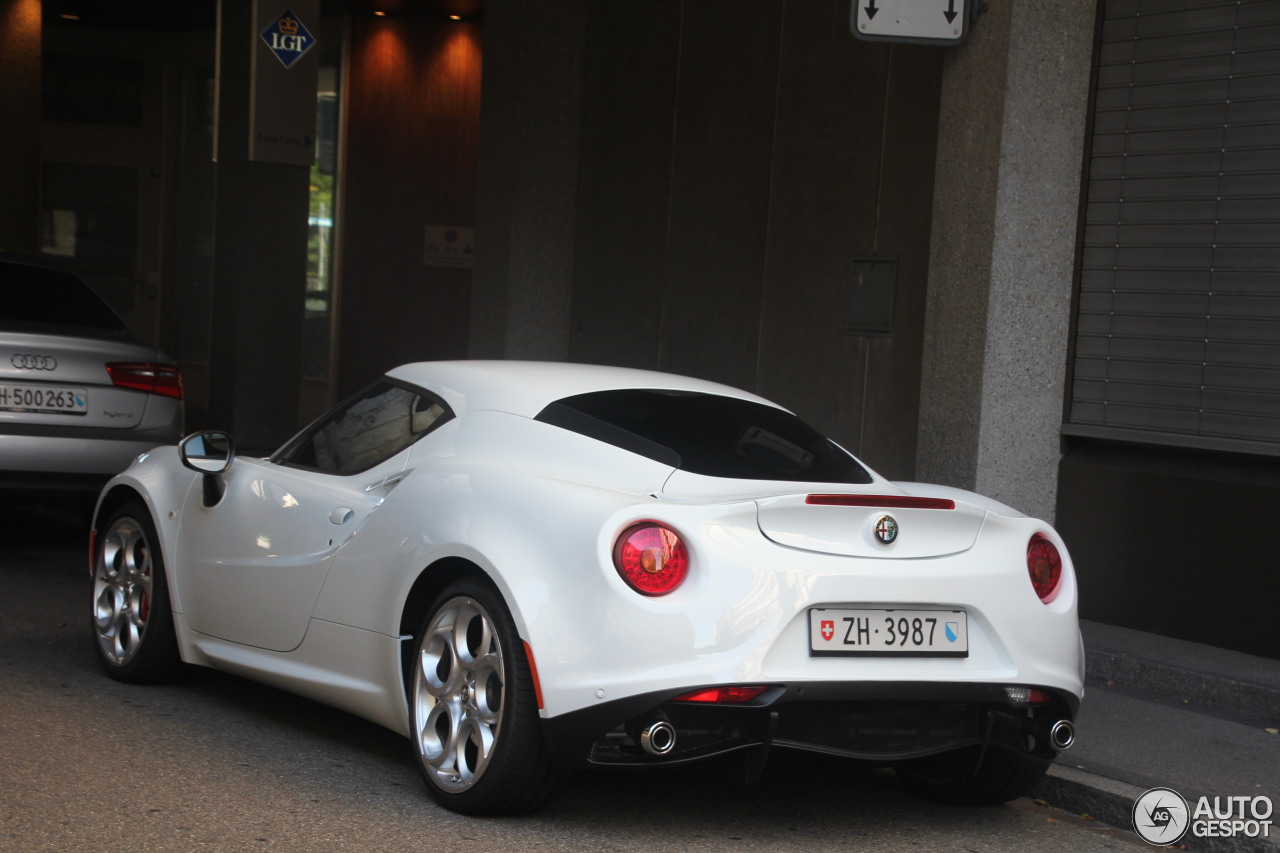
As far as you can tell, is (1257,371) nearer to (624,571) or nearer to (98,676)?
(624,571)

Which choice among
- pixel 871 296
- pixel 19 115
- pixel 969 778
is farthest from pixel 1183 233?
pixel 19 115

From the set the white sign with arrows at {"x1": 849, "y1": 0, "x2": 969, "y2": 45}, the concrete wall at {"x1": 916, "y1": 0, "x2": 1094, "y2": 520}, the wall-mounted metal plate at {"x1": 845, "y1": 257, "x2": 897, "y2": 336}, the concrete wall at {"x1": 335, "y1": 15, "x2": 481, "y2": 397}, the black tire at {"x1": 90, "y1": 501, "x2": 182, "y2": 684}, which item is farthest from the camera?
the concrete wall at {"x1": 335, "y1": 15, "x2": 481, "y2": 397}

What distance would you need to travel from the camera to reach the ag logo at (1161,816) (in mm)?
4863

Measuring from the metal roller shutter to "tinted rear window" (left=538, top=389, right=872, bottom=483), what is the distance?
296 cm

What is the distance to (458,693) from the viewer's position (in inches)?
177

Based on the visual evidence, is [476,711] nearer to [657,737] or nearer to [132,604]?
[657,737]

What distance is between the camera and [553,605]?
416 centimetres

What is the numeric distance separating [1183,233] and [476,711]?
15.9 ft

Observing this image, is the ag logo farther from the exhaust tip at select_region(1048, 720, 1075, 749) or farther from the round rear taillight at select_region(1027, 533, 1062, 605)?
the round rear taillight at select_region(1027, 533, 1062, 605)

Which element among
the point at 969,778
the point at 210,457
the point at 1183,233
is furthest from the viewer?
the point at 1183,233

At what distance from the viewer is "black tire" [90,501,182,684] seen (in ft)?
19.4

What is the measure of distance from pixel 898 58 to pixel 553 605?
20.2ft

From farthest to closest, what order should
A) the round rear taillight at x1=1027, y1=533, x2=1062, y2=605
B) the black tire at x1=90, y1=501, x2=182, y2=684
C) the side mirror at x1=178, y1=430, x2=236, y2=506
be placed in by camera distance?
1. the black tire at x1=90, y1=501, x2=182, y2=684
2. the side mirror at x1=178, y1=430, x2=236, y2=506
3. the round rear taillight at x1=1027, y1=533, x2=1062, y2=605

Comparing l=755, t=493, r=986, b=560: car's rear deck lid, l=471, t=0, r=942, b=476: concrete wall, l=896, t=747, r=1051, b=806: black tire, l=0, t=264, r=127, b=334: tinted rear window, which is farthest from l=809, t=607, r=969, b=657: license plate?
l=0, t=264, r=127, b=334: tinted rear window
